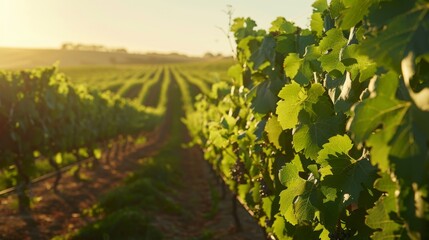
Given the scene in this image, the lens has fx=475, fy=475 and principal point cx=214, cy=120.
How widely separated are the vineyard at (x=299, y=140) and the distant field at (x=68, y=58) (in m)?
64.8

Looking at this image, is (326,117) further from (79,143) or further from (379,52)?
(79,143)

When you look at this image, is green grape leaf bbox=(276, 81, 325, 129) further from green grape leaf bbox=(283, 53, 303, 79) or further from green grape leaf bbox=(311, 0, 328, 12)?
green grape leaf bbox=(311, 0, 328, 12)

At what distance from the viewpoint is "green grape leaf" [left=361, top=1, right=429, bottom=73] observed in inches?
57.9

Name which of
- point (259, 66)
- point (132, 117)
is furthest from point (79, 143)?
point (259, 66)

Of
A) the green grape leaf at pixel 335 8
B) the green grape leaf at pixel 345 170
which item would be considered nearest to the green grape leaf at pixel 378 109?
the green grape leaf at pixel 345 170

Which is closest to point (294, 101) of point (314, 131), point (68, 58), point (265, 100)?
point (314, 131)

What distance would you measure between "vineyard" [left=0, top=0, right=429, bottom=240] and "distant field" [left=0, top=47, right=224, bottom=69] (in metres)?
64.8

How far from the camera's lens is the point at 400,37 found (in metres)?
1.50

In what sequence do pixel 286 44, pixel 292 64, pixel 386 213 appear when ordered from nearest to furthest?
pixel 386 213
pixel 292 64
pixel 286 44

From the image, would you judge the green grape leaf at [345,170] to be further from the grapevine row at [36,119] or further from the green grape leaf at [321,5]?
the grapevine row at [36,119]

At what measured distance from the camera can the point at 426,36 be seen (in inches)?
57.5

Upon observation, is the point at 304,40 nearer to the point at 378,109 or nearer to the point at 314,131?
the point at 314,131

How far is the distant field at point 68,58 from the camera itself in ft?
288

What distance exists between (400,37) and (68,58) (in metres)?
117
